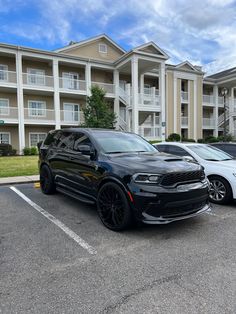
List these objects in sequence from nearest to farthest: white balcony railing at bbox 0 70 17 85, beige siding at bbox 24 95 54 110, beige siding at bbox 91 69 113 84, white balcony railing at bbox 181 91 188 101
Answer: white balcony railing at bbox 0 70 17 85
beige siding at bbox 24 95 54 110
beige siding at bbox 91 69 113 84
white balcony railing at bbox 181 91 188 101

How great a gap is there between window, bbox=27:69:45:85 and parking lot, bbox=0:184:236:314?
1921 cm

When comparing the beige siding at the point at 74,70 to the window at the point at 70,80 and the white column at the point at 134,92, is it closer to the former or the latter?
the window at the point at 70,80

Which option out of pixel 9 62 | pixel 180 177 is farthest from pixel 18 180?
pixel 9 62

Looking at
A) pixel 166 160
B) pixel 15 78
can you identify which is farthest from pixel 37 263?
pixel 15 78

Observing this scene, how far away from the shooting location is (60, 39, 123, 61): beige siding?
24.1m

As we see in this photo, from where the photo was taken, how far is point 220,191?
620 centimetres

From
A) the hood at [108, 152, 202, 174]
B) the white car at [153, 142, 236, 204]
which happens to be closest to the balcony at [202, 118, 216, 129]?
the white car at [153, 142, 236, 204]

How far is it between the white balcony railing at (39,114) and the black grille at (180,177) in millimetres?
19786

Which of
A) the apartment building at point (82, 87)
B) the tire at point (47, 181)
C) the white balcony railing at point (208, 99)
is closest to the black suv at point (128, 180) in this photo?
the tire at point (47, 181)

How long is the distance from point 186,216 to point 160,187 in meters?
0.72

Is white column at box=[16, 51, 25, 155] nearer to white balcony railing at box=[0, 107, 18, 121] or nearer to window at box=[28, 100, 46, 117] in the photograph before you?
white balcony railing at box=[0, 107, 18, 121]

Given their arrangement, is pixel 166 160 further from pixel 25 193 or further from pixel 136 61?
pixel 136 61

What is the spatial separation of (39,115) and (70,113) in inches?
113

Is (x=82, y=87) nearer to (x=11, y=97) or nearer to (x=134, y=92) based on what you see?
(x=134, y=92)
